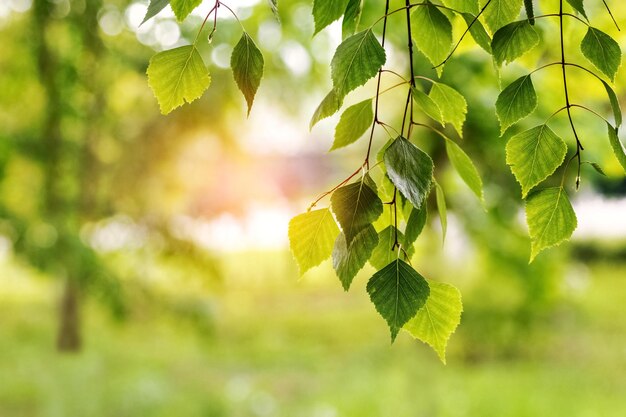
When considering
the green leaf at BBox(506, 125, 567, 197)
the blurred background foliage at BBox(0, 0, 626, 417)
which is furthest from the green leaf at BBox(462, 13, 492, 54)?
the blurred background foliage at BBox(0, 0, 626, 417)

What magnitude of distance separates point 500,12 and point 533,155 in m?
0.14

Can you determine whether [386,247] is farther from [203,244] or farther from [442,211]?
[203,244]

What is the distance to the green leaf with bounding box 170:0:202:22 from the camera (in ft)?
1.78

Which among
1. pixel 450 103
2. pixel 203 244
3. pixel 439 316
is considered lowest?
pixel 439 316

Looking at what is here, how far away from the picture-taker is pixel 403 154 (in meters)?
0.54

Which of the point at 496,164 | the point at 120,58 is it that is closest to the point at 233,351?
the point at 120,58

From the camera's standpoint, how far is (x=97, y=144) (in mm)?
5203

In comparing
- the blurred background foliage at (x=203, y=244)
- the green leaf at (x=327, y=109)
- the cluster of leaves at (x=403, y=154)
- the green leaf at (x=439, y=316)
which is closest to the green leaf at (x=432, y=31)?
the cluster of leaves at (x=403, y=154)

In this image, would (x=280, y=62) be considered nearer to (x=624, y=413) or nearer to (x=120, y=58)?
(x=120, y=58)

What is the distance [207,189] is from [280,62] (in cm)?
239

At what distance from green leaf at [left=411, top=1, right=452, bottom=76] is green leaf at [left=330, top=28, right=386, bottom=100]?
0.10 m

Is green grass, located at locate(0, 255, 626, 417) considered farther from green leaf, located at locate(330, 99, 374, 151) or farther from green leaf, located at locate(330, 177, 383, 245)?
green leaf, located at locate(330, 177, 383, 245)

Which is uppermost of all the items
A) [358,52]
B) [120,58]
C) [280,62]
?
[120,58]

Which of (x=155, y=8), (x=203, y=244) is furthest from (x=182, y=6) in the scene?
(x=203, y=244)
